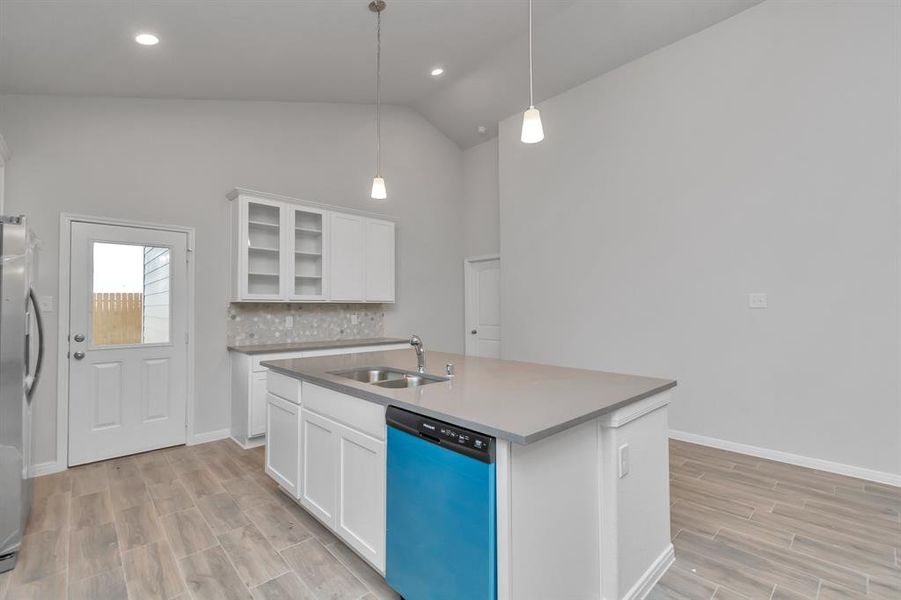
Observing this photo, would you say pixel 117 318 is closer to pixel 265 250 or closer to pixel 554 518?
pixel 265 250

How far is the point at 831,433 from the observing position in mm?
3168

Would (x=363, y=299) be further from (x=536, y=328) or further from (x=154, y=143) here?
(x=154, y=143)

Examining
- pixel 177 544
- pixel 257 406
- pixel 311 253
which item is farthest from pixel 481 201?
pixel 177 544

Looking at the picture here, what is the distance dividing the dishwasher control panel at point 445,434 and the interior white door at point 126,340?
3.04m

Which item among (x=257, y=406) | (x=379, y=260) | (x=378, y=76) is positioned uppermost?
(x=378, y=76)

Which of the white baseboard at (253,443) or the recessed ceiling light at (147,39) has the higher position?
the recessed ceiling light at (147,39)

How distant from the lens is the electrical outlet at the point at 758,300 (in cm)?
344

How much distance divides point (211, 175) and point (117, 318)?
4.91 feet

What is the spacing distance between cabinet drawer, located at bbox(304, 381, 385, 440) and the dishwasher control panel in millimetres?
116

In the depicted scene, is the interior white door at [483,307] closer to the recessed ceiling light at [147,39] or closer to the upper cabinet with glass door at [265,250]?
the upper cabinet with glass door at [265,250]

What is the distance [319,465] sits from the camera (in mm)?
2258

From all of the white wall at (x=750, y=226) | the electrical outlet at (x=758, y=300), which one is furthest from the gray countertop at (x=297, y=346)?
the electrical outlet at (x=758, y=300)

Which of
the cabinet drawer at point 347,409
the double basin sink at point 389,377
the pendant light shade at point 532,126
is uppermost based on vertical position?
the pendant light shade at point 532,126

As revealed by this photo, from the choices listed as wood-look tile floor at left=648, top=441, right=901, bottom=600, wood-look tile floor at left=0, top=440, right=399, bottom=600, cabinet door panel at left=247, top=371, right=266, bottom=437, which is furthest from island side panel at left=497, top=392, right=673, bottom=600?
cabinet door panel at left=247, top=371, right=266, bottom=437
